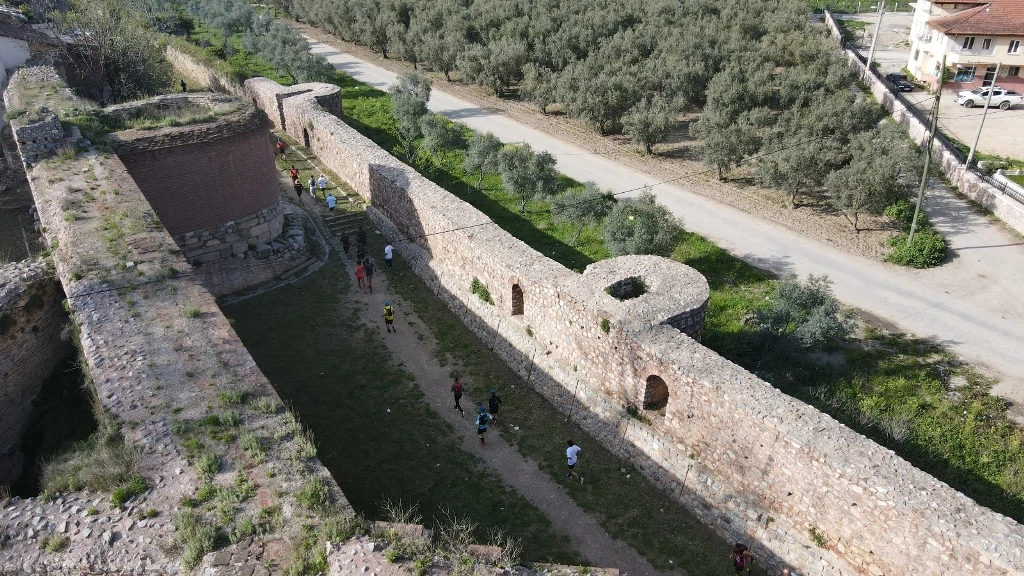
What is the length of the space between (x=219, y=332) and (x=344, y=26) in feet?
151

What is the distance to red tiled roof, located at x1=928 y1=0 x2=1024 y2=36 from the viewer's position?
3338 cm

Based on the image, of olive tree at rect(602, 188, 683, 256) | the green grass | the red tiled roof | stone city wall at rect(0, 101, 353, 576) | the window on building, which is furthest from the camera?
the window on building

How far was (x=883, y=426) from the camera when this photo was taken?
1197cm

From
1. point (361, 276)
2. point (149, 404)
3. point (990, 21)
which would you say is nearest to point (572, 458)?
point (149, 404)

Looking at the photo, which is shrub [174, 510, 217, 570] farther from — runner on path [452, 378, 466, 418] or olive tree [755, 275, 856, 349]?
olive tree [755, 275, 856, 349]

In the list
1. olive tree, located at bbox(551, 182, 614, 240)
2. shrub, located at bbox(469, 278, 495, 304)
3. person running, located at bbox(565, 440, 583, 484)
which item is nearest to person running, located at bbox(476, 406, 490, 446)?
person running, located at bbox(565, 440, 583, 484)

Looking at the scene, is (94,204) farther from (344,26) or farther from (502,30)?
(344,26)

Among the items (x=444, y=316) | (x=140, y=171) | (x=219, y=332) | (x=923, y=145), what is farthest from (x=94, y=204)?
(x=923, y=145)

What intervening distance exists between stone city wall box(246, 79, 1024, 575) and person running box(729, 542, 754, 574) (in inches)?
7.4

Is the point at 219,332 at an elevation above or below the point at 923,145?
above

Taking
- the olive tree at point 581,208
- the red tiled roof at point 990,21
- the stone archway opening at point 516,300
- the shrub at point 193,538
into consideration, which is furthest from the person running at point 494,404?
the red tiled roof at point 990,21

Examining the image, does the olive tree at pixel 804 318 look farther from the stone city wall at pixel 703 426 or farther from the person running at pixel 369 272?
the person running at pixel 369 272

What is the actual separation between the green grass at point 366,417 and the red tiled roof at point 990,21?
1366 inches

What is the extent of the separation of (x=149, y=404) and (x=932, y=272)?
19163 millimetres
